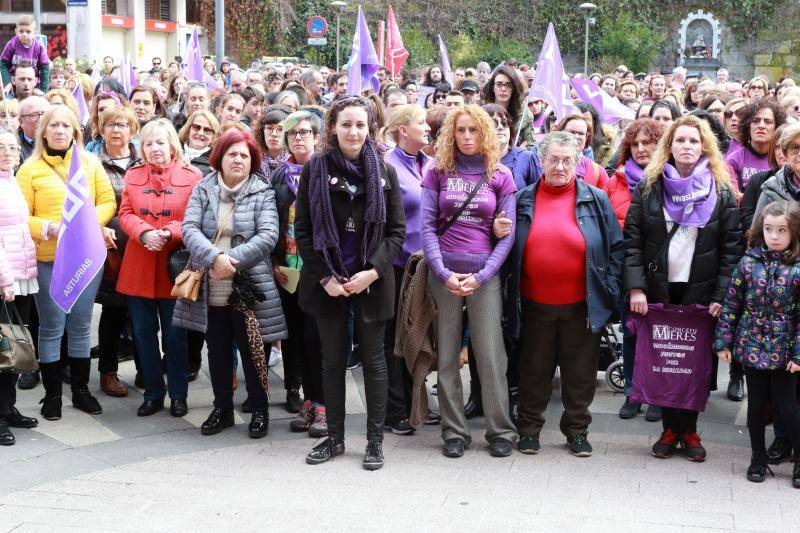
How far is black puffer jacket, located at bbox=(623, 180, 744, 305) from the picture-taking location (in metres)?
5.87

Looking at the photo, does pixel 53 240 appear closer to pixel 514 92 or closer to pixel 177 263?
pixel 177 263

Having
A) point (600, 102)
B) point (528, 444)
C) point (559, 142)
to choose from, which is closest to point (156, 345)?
point (528, 444)

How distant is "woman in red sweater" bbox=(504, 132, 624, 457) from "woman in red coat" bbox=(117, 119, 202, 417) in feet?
7.16

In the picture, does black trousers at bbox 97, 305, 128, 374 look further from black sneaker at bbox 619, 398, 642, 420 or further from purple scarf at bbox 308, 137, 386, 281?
black sneaker at bbox 619, 398, 642, 420

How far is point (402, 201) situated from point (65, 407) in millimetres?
2683

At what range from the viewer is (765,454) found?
567cm

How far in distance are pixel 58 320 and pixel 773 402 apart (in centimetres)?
434

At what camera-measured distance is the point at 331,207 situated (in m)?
5.84

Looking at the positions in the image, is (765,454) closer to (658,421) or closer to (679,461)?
(679,461)

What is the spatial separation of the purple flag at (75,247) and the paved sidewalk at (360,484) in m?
0.87

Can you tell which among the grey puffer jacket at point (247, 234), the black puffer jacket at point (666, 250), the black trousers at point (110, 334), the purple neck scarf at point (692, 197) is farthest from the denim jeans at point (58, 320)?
the purple neck scarf at point (692, 197)

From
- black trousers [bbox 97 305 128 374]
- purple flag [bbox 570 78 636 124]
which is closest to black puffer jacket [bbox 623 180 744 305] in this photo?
black trousers [bbox 97 305 128 374]

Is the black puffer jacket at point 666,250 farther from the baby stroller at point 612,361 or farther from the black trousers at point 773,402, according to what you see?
the baby stroller at point 612,361

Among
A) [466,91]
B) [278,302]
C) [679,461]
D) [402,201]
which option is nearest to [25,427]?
[278,302]
